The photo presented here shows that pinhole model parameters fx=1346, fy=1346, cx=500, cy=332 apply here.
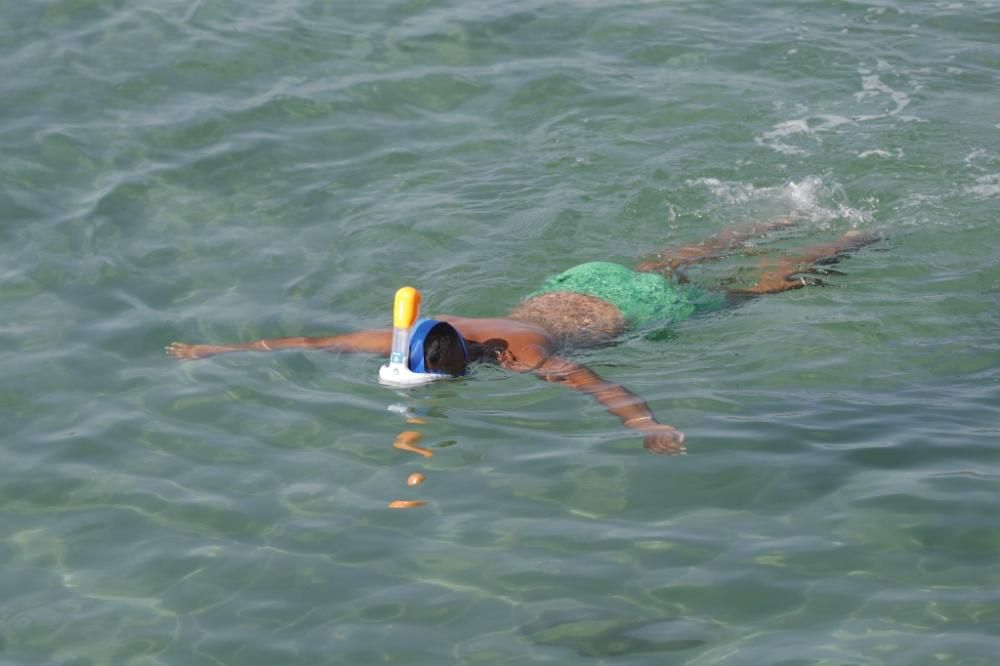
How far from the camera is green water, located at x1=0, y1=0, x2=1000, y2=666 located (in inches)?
191

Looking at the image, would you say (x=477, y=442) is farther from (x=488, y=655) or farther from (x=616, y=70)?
(x=616, y=70)

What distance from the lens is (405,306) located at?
5988 millimetres

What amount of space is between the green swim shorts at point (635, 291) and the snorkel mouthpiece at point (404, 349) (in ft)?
4.50

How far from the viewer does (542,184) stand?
A: 8938 millimetres

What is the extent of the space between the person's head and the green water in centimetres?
18

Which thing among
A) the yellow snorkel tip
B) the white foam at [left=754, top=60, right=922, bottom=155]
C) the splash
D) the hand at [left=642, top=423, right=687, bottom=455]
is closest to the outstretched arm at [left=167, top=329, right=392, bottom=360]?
the yellow snorkel tip

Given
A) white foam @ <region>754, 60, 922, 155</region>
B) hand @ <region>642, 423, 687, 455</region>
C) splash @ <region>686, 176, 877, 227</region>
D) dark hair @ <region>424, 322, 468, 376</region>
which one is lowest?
hand @ <region>642, 423, 687, 455</region>

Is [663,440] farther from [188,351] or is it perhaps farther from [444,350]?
[188,351]

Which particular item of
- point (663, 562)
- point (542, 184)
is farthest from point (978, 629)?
point (542, 184)

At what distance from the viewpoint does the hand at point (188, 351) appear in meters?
6.90

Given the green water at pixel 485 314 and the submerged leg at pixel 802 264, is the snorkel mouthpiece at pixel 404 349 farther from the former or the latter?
the submerged leg at pixel 802 264

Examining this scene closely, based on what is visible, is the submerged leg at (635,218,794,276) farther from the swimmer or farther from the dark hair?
the dark hair

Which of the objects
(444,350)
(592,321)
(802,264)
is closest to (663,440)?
(444,350)

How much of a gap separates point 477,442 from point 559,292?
157 cm
